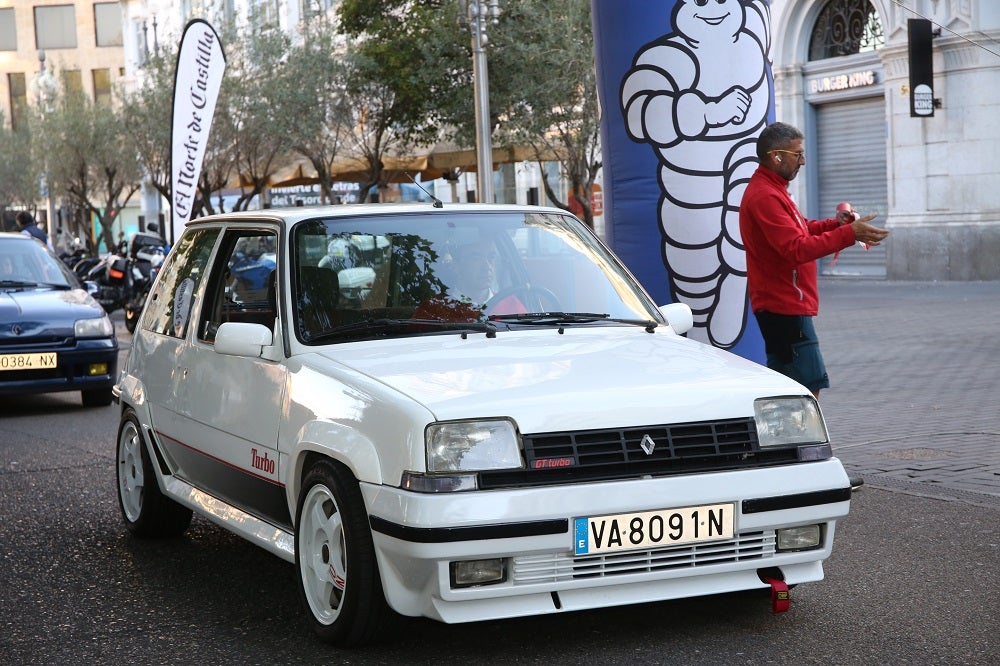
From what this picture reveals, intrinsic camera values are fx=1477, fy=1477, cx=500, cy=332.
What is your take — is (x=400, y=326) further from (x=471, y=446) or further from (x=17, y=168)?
(x=17, y=168)

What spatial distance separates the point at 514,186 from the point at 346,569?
4482 cm

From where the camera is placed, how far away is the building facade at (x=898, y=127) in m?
24.3

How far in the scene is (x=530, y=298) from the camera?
5.48m

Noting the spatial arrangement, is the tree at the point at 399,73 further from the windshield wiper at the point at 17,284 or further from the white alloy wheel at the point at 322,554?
the white alloy wheel at the point at 322,554

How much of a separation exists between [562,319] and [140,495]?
2.34 meters

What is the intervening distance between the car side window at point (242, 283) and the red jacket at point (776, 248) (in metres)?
2.30

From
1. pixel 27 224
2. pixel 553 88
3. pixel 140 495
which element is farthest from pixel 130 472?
pixel 553 88

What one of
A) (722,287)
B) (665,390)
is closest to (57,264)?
(722,287)

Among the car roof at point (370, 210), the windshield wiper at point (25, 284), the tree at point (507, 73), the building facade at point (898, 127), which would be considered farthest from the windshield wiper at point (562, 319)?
the tree at point (507, 73)

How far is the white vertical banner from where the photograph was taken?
16922mm

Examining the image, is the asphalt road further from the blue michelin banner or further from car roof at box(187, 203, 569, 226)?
the blue michelin banner

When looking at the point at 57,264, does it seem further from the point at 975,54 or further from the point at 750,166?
the point at 975,54

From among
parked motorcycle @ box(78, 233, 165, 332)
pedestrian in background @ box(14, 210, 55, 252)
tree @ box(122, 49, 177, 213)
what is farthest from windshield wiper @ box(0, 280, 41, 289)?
tree @ box(122, 49, 177, 213)

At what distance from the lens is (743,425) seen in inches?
179
